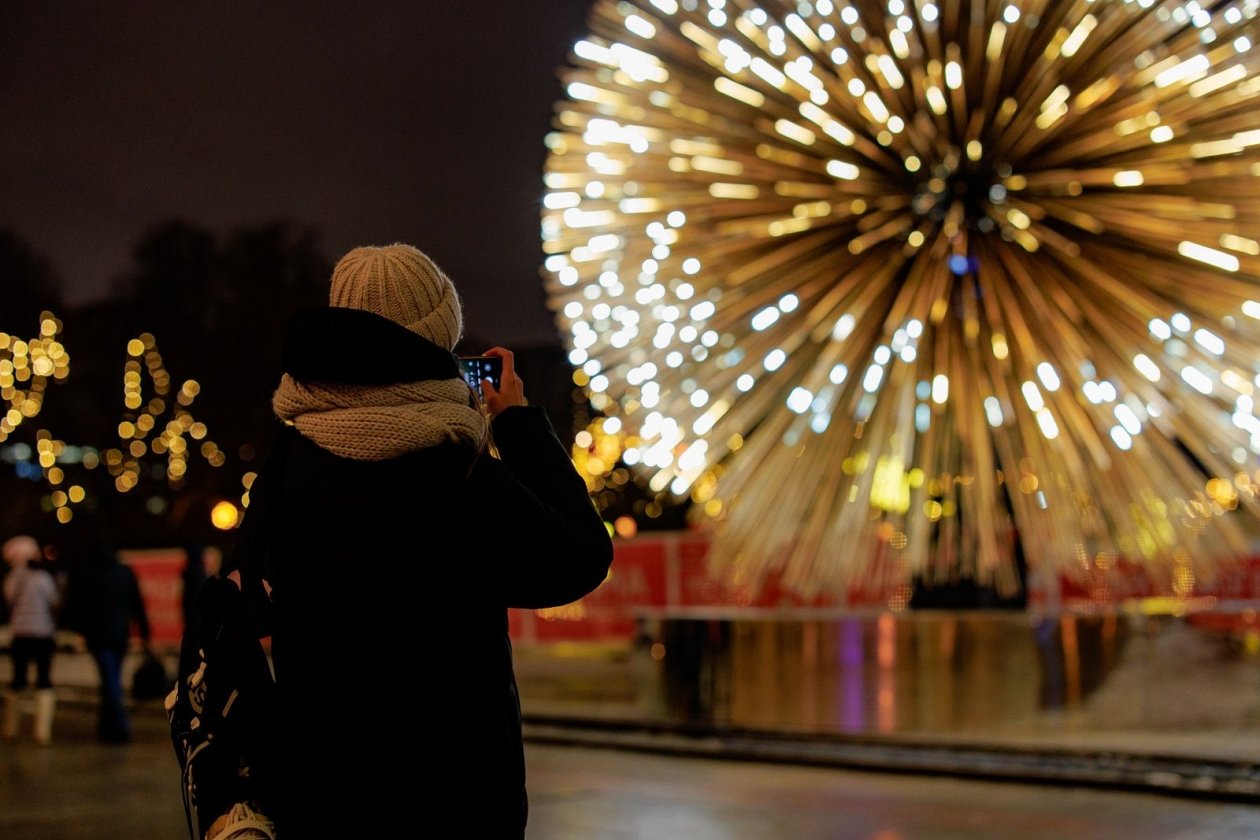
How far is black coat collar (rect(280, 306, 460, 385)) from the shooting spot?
2555 millimetres

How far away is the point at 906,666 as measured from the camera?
10.4 metres

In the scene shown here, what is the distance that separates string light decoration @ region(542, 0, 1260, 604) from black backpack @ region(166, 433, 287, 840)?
6330 mm

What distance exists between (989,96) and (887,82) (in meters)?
0.54

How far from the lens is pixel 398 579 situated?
250 centimetres

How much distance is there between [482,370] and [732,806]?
6068mm

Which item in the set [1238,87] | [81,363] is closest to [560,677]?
[1238,87]

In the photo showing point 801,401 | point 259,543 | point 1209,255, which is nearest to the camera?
point 259,543

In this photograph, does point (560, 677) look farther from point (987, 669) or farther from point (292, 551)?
point (292, 551)

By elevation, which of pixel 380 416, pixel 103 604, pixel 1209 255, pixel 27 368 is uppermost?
pixel 27 368

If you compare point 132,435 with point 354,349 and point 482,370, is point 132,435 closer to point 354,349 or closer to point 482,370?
point 482,370

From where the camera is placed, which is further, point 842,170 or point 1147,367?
point 842,170

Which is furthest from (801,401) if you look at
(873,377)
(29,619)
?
(29,619)

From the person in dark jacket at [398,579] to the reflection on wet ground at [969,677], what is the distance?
7665mm

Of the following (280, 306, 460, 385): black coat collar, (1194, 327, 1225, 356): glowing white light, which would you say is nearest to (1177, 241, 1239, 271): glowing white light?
(1194, 327, 1225, 356): glowing white light
